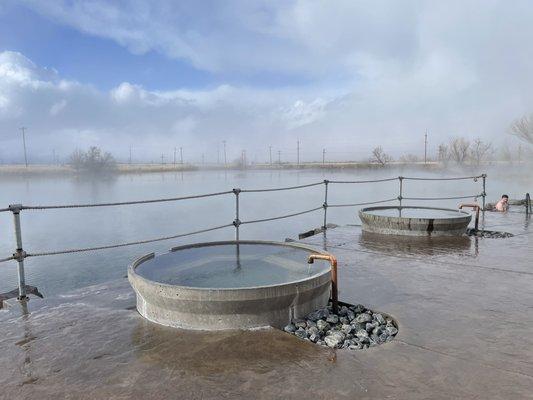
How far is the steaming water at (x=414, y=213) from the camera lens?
29.0 ft

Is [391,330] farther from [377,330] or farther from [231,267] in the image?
[231,267]

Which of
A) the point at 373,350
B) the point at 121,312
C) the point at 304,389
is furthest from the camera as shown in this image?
the point at 121,312

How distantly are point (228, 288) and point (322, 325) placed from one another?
880 mm

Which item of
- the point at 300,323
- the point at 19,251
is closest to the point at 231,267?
the point at 300,323

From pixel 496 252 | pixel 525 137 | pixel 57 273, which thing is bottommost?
pixel 57 273

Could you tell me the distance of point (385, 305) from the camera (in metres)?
4.28

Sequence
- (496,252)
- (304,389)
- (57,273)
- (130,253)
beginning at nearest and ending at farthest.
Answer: (304,389)
(496,252)
(57,273)
(130,253)

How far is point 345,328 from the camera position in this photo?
369cm

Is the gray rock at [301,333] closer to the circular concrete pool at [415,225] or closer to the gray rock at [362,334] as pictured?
the gray rock at [362,334]

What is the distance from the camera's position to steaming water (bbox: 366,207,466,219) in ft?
29.0

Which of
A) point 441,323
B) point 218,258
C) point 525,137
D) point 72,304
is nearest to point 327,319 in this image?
point 441,323

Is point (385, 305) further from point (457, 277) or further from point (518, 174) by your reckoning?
point (518, 174)

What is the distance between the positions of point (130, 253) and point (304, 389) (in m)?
17.1

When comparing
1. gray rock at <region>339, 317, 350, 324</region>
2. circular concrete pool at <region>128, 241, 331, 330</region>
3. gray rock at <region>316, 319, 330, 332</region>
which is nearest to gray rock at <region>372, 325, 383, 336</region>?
gray rock at <region>339, 317, 350, 324</region>
